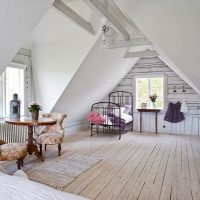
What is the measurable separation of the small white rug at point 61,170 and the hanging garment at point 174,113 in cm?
355

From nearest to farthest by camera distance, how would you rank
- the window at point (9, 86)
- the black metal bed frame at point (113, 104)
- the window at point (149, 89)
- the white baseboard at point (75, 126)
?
the window at point (9, 86) → the white baseboard at point (75, 126) → the window at point (149, 89) → the black metal bed frame at point (113, 104)

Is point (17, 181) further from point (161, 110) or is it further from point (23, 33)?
point (161, 110)

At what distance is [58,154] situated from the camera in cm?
387

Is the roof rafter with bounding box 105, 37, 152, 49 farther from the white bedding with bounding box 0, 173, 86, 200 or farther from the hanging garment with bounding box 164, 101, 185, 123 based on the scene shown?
the white bedding with bounding box 0, 173, 86, 200

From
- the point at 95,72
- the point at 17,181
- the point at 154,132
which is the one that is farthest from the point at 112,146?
the point at 17,181

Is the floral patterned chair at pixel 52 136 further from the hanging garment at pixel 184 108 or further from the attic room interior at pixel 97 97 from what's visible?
the hanging garment at pixel 184 108

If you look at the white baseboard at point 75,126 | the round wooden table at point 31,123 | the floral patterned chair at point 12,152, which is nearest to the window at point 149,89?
the white baseboard at point 75,126

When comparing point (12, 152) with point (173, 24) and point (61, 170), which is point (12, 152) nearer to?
point (61, 170)

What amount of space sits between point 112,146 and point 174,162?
1568 mm

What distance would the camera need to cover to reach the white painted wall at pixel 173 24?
5.70ft

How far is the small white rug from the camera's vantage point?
2.67m

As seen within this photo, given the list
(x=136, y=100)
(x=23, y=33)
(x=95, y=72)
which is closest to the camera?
(x=23, y=33)

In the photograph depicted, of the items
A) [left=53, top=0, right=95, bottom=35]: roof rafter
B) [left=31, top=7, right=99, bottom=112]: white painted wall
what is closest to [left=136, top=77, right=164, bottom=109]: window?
[left=31, top=7, right=99, bottom=112]: white painted wall

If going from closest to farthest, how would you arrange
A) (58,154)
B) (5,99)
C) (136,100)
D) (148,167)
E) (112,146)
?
(148,167)
(58,154)
(5,99)
(112,146)
(136,100)
